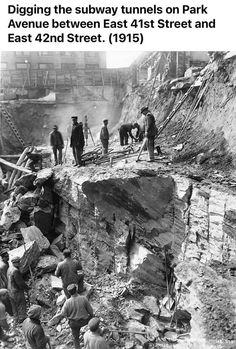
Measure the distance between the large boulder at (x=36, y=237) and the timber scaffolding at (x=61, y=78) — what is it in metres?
18.5

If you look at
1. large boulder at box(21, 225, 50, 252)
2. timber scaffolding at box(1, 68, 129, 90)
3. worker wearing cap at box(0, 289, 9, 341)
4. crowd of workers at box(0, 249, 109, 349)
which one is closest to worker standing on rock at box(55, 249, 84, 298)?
crowd of workers at box(0, 249, 109, 349)

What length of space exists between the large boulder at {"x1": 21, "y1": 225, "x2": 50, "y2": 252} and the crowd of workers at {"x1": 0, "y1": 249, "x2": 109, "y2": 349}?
193 centimetres

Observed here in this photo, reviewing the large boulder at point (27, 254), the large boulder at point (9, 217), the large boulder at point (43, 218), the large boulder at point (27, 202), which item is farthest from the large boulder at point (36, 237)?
the large boulder at point (27, 202)

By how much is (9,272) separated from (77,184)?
3200mm

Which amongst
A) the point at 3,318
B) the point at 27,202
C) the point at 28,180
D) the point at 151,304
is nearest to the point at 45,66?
the point at 28,180

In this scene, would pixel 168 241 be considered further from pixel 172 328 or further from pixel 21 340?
pixel 21 340

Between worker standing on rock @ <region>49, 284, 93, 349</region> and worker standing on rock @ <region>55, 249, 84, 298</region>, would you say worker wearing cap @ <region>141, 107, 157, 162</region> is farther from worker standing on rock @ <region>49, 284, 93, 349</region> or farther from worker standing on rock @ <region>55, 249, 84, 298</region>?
worker standing on rock @ <region>49, 284, 93, 349</region>

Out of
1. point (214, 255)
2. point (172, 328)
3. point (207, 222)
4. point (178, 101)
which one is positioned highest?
point (178, 101)

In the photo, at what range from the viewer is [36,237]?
9.73m

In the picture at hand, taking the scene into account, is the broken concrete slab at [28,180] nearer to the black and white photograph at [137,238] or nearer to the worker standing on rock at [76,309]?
the black and white photograph at [137,238]

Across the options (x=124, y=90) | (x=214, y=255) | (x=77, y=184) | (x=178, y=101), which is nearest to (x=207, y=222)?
(x=214, y=255)

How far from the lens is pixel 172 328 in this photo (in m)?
7.30

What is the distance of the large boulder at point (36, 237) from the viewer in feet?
31.4

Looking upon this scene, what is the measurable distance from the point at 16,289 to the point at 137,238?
321 centimetres
